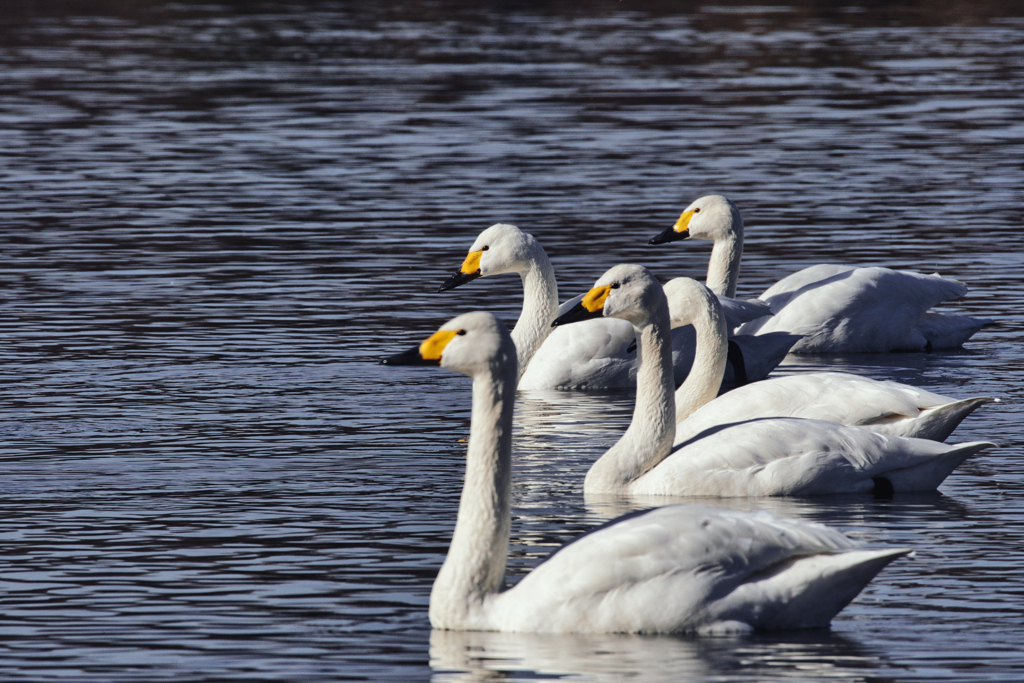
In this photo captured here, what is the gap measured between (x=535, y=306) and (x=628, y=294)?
517 cm

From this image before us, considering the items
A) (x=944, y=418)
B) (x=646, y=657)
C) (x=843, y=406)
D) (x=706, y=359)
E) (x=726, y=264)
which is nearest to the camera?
(x=646, y=657)

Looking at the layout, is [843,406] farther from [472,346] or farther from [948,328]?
[948,328]

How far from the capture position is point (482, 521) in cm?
846

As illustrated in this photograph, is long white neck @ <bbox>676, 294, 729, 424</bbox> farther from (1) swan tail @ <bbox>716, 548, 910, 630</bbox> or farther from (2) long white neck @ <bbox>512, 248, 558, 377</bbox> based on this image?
(1) swan tail @ <bbox>716, 548, 910, 630</bbox>

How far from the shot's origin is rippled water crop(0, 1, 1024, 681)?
8.52m

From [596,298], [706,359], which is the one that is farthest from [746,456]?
[706,359]

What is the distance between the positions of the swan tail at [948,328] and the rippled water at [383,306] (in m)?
0.20

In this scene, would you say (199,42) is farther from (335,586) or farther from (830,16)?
(335,586)

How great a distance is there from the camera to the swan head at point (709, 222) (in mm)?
17344

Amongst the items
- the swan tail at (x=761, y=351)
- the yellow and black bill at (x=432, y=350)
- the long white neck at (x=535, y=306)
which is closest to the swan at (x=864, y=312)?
the swan tail at (x=761, y=351)

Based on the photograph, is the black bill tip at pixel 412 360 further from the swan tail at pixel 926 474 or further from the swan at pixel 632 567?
the swan tail at pixel 926 474

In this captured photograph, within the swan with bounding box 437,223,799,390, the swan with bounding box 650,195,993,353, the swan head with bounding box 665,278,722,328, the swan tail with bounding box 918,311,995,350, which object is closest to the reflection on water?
the swan head with bounding box 665,278,722,328

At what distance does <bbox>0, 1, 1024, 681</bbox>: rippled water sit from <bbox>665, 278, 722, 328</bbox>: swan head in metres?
1.15

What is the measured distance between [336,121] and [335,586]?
1026 inches
